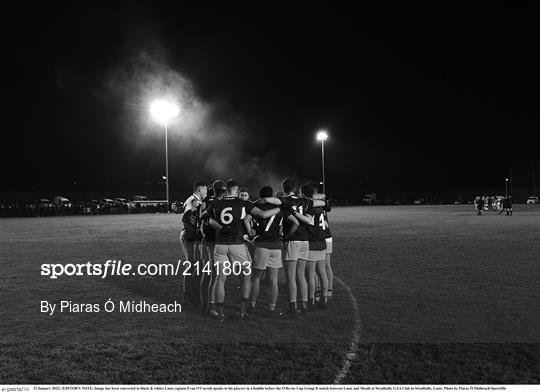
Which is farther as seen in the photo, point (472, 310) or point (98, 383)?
point (472, 310)

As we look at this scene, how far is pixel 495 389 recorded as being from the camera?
4340mm

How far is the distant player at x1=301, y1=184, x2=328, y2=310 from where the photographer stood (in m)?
6.97

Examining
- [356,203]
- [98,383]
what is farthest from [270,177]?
[98,383]

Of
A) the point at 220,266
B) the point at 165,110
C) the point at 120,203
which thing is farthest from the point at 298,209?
the point at 120,203

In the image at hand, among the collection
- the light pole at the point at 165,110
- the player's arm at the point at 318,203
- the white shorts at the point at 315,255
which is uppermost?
the light pole at the point at 165,110

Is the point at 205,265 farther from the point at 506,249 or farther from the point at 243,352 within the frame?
the point at 506,249

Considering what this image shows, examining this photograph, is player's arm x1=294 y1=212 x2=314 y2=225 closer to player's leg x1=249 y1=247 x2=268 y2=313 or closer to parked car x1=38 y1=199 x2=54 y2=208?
player's leg x1=249 y1=247 x2=268 y2=313

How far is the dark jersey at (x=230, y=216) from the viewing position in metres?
6.52

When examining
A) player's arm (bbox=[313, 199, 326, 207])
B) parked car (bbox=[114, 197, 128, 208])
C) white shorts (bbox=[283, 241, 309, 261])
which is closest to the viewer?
white shorts (bbox=[283, 241, 309, 261])

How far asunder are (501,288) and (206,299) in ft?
16.5

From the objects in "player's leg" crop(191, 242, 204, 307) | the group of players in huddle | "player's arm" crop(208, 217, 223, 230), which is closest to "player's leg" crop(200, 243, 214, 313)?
the group of players in huddle

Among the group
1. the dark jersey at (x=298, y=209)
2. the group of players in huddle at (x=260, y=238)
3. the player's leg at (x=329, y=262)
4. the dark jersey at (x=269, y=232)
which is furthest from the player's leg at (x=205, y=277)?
the player's leg at (x=329, y=262)

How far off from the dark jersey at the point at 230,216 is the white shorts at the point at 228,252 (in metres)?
0.05

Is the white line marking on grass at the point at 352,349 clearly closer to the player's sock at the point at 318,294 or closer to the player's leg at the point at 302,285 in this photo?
the player's sock at the point at 318,294
